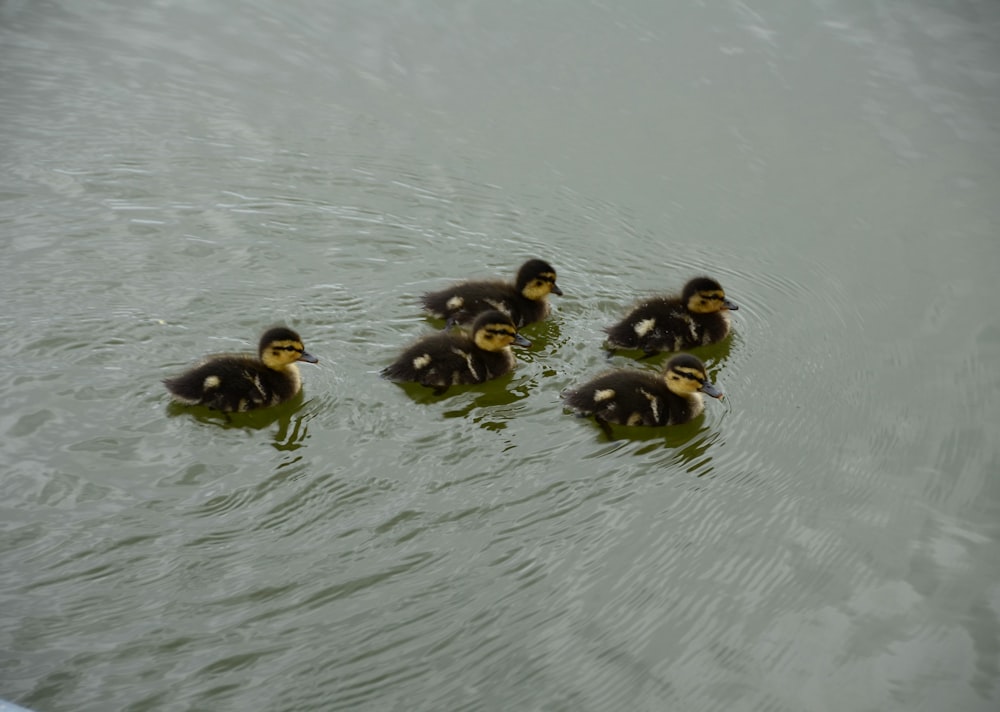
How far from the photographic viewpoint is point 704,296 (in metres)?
4.30

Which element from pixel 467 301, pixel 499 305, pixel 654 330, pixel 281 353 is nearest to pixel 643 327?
pixel 654 330

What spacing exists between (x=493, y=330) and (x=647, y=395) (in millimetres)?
548

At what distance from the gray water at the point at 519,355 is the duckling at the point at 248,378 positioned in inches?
2.6

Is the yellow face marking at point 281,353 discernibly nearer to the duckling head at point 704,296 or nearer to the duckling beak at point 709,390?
the duckling beak at point 709,390

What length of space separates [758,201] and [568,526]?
7.30 feet

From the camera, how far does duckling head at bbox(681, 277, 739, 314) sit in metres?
4.30

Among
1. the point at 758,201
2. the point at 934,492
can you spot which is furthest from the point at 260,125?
the point at 934,492

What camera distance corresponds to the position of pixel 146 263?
437 cm

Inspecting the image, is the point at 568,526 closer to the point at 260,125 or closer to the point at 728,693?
the point at 728,693

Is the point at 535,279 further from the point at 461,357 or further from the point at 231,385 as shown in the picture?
the point at 231,385

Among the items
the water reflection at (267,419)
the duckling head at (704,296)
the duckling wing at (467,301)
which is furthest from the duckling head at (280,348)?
the duckling head at (704,296)

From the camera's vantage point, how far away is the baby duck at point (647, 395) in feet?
12.5

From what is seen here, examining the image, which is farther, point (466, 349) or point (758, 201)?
point (758, 201)

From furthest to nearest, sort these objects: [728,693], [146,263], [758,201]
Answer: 1. [758,201]
2. [146,263]
3. [728,693]
